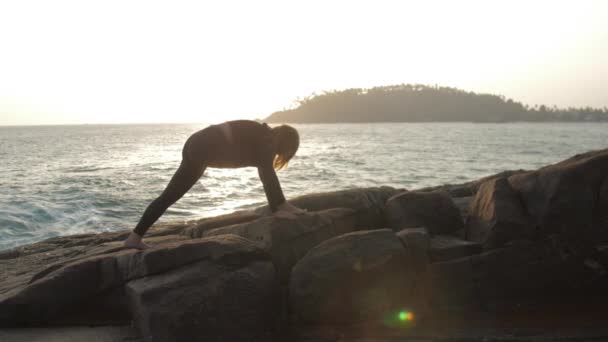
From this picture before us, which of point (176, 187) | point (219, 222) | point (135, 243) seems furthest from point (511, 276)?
point (135, 243)

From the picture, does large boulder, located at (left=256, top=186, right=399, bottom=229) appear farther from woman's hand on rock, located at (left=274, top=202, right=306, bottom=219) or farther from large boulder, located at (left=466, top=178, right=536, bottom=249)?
large boulder, located at (left=466, top=178, right=536, bottom=249)

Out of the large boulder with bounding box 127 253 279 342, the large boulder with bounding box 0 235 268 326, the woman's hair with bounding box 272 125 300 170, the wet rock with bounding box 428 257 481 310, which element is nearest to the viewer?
the large boulder with bounding box 127 253 279 342

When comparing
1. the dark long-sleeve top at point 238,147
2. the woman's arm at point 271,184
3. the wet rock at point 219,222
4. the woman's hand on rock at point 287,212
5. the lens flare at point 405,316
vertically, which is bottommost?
the lens flare at point 405,316

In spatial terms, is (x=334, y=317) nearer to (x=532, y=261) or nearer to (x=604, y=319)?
(x=532, y=261)

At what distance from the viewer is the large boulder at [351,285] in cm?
571

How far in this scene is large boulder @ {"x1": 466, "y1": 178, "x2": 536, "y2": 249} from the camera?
6.31 meters

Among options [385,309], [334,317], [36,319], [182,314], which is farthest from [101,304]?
[385,309]

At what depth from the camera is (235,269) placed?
5543 mm

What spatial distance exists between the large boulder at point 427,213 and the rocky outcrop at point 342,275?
171 mm

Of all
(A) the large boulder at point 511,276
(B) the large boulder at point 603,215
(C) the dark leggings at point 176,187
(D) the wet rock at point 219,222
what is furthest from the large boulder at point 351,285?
(B) the large boulder at point 603,215

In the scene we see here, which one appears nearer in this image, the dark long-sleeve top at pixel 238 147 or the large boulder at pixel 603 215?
the large boulder at pixel 603 215

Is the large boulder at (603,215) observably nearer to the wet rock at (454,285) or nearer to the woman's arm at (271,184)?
the wet rock at (454,285)

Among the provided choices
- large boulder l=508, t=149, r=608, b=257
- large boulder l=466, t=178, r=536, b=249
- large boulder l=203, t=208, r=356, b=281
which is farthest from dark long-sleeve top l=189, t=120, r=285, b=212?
large boulder l=508, t=149, r=608, b=257

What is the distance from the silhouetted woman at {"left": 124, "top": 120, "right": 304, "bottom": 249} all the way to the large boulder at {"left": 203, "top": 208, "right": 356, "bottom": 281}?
0.22 meters
